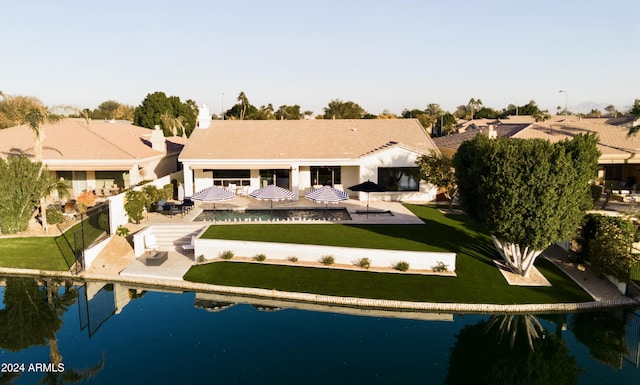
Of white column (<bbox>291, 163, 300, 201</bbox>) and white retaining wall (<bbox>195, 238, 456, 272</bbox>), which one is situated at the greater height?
white column (<bbox>291, 163, 300, 201</bbox>)

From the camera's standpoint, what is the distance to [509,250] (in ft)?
Result: 74.5

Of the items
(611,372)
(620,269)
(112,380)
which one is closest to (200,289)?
(112,380)

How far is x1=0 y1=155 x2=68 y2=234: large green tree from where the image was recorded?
26.9 m

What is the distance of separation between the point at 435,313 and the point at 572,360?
5.48 meters

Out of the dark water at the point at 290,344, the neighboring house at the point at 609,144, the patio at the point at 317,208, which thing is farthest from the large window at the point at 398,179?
the dark water at the point at 290,344

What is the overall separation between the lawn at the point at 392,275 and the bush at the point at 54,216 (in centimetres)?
1082

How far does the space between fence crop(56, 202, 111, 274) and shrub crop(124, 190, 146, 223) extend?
1.31m

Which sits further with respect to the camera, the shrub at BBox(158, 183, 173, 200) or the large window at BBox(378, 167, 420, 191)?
the large window at BBox(378, 167, 420, 191)

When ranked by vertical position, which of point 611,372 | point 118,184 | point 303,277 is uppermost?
point 118,184

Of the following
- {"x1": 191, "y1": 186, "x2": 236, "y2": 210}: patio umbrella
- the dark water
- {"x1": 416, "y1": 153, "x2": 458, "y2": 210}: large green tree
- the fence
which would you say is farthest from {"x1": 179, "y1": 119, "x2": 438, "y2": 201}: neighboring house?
the dark water

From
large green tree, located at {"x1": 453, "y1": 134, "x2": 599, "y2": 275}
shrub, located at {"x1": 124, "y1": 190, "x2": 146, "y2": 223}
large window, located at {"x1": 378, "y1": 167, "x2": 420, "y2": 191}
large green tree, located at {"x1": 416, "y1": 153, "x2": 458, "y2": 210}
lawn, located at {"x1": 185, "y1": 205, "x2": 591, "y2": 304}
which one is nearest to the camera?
large green tree, located at {"x1": 453, "y1": 134, "x2": 599, "y2": 275}

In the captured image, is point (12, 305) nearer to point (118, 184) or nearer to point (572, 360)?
point (118, 184)

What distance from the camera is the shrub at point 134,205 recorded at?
28.4 metres

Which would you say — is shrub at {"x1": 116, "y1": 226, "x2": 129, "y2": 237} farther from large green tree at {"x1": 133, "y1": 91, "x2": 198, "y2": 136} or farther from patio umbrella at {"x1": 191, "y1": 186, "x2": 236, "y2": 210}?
large green tree at {"x1": 133, "y1": 91, "x2": 198, "y2": 136}
